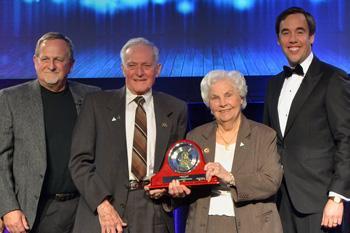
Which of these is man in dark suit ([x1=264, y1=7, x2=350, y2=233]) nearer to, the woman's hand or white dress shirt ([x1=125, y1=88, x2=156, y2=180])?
the woman's hand

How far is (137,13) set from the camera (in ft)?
16.0

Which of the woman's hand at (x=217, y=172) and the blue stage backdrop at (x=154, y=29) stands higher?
the blue stage backdrop at (x=154, y=29)

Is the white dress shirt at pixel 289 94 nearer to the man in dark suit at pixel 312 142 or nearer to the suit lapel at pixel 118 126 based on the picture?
the man in dark suit at pixel 312 142

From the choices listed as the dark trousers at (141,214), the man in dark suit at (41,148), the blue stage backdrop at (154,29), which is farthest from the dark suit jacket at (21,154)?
the blue stage backdrop at (154,29)

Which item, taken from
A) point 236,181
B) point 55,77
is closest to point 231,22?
point 55,77

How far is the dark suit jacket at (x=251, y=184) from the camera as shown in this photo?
8.53 feet

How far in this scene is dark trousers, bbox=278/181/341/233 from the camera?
2.96 meters

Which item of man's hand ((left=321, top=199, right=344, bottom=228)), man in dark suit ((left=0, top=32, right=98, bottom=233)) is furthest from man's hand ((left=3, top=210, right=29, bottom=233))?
man's hand ((left=321, top=199, right=344, bottom=228))

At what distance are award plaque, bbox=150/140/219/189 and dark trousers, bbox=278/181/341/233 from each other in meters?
0.74

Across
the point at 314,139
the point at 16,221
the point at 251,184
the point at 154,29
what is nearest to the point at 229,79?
the point at 251,184

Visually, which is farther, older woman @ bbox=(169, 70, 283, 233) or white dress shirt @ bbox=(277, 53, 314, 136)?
white dress shirt @ bbox=(277, 53, 314, 136)

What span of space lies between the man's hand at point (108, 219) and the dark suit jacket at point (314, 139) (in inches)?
41.7

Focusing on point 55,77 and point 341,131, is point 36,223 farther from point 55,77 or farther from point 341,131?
point 341,131

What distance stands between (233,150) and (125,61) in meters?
0.78
